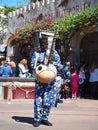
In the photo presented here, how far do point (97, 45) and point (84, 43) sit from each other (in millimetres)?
979

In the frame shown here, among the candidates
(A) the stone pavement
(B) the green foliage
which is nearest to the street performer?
(A) the stone pavement

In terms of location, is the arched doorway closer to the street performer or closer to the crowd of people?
the crowd of people

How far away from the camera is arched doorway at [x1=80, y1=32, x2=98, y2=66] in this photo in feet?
71.5

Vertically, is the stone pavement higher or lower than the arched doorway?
lower

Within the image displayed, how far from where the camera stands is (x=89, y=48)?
→ 22250 mm

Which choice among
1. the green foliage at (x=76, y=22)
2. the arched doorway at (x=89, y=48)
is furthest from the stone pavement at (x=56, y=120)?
the arched doorway at (x=89, y=48)

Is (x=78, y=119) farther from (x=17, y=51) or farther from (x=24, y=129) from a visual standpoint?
(x=17, y=51)

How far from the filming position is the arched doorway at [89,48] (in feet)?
71.5

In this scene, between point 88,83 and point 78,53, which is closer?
point 88,83

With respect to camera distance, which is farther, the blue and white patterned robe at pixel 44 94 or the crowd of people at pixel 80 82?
the crowd of people at pixel 80 82

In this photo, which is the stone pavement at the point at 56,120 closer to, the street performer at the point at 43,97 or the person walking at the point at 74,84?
the street performer at the point at 43,97

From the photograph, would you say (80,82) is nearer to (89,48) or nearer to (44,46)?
(89,48)

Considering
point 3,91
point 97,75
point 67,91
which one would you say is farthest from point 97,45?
point 3,91

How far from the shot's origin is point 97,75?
19.5 meters
